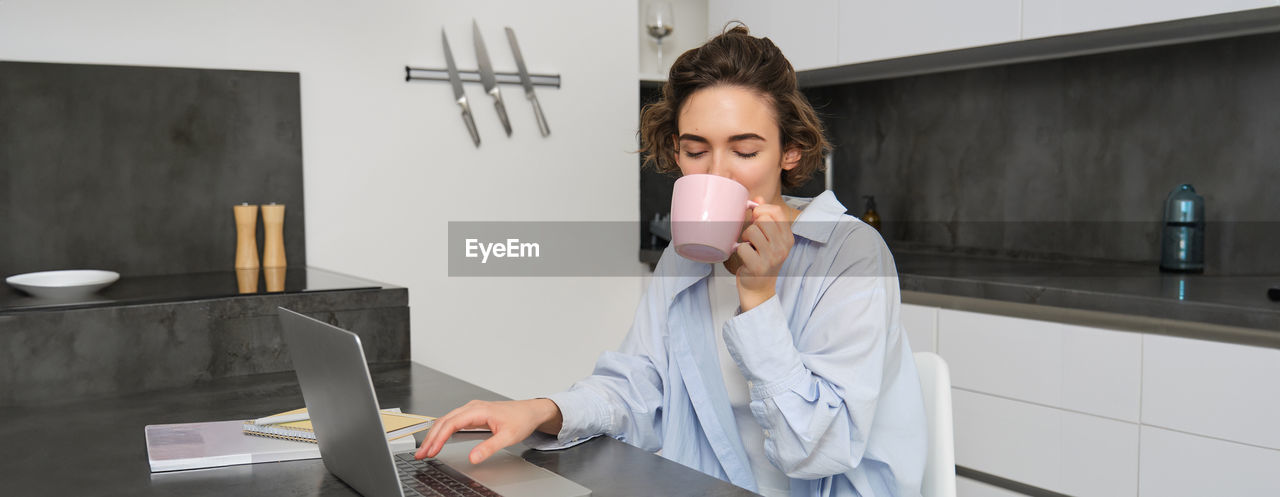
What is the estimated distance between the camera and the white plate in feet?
6.05

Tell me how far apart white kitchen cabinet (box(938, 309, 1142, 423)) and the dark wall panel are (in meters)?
1.70

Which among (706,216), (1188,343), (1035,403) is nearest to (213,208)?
(706,216)

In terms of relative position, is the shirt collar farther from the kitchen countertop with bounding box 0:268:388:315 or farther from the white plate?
the white plate

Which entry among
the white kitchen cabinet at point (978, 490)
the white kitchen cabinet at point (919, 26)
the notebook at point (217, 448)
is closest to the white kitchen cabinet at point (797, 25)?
the white kitchen cabinet at point (919, 26)

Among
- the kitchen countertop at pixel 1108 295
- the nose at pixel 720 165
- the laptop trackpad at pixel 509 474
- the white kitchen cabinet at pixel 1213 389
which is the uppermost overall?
the nose at pixel 720 165

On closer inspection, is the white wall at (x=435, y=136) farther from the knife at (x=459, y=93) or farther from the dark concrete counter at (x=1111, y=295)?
the dark concrete counter at (x=1111, y=295)

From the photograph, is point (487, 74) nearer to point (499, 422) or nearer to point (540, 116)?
point (540, 116)

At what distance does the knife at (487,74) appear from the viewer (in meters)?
2.89

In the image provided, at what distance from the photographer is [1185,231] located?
2445mm

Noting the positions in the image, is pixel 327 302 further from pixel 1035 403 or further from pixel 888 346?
pixel 1035 403

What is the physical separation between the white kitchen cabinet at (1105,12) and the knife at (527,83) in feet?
4.50

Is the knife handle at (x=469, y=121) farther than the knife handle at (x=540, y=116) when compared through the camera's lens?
No

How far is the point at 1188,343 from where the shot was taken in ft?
6.32

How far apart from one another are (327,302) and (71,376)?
0.43 meters
